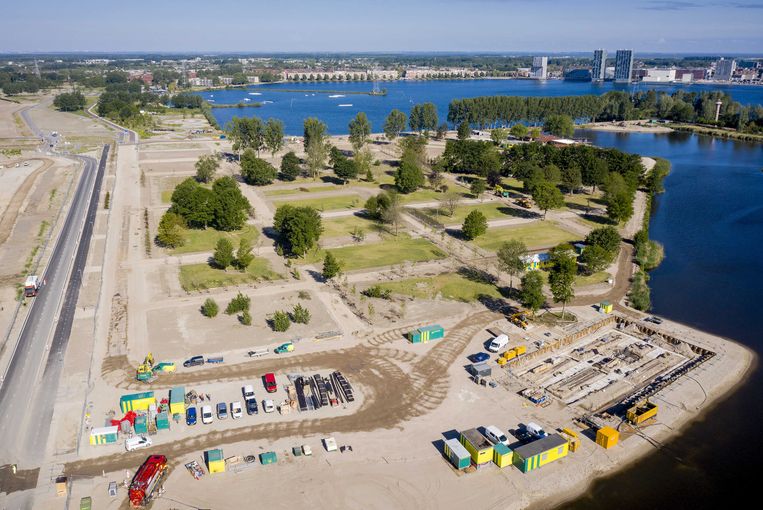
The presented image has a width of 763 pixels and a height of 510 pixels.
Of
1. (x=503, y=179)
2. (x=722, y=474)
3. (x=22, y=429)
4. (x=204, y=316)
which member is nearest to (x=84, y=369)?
(x=22, y=429)

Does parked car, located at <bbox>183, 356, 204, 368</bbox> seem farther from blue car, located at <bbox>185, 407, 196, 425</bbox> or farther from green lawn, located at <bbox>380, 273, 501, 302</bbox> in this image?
green lawn, located at <bbox>380, 273, 501, 302</bbox>

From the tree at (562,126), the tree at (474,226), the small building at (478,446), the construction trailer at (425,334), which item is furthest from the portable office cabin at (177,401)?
the tree at (562,126)

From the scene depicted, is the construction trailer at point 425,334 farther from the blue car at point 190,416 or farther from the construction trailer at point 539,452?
the blue car at point 190,416

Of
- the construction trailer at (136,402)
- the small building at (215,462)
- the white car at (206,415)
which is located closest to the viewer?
the small building at (215,462)

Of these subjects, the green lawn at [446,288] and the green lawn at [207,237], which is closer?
the green lawn at [446,288]

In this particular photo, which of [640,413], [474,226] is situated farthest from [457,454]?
[474,226]

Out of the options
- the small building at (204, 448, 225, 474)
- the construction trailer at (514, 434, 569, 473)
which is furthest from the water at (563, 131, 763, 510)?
the small building at (204, 448, 225, 474)
